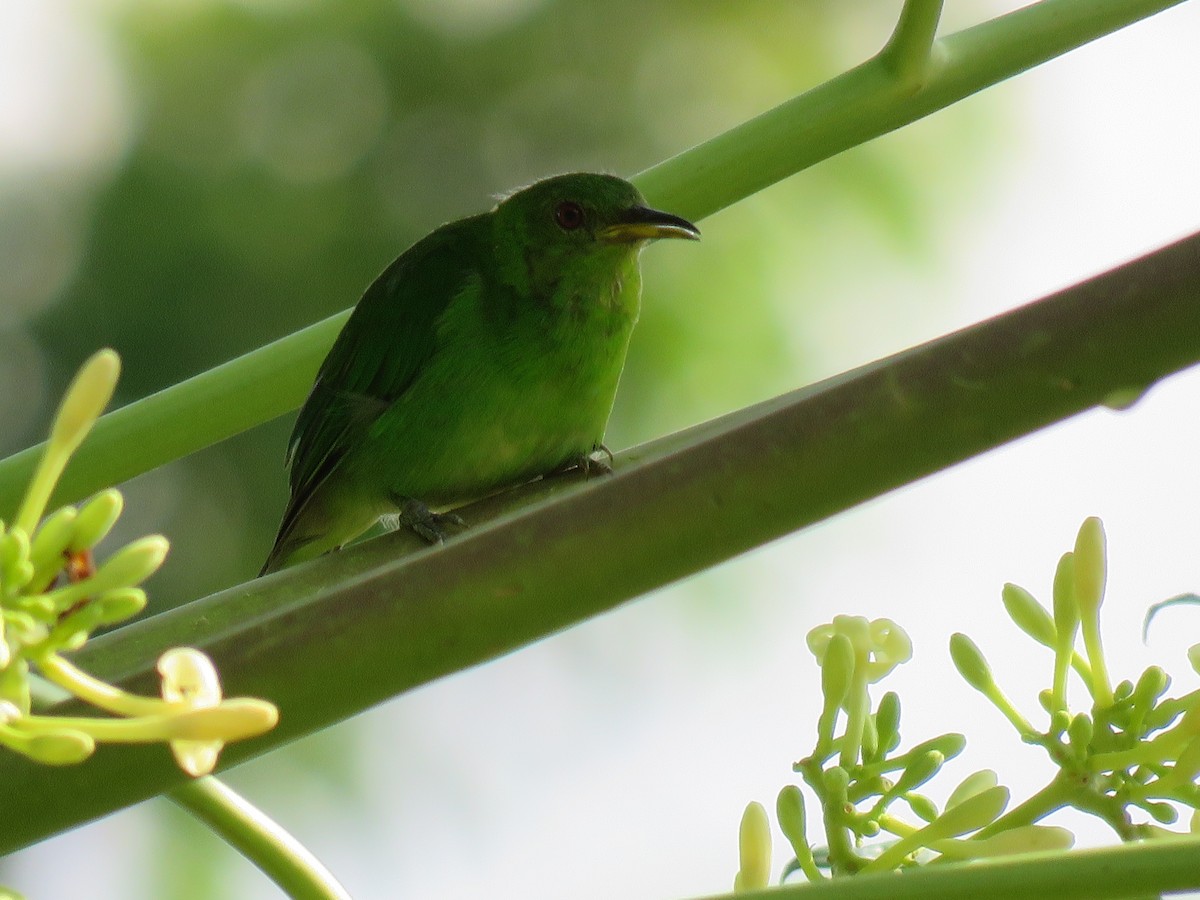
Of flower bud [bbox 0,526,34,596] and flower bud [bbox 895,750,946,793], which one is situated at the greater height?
flower bud [bbox 0,526,34,596]

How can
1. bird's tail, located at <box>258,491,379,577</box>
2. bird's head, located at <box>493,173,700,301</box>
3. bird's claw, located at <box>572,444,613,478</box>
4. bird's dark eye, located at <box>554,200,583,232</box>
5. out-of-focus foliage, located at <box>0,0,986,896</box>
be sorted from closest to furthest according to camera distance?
1. bird's claw, located at <box>572,444,613,478</box>
2. bird's tail, located at <box>258,491,379,577</box>
3. bird's head, located at <box>493,173,700,301</box>
4. bird's dark eye, located at <box>554,200,583,232</box>
5. out-of-focus foliage, located at <box>0,0,986,896</box>

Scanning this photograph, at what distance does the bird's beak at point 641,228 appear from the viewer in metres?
3.37

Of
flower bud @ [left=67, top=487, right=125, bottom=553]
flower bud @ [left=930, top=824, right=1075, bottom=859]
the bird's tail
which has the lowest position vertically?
flower bud @ [left=930, top=824, right=1075, bottom=859]

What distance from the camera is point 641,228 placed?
3.53m

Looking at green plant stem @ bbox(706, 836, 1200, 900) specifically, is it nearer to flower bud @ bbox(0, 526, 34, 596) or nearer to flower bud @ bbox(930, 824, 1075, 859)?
flower bud @ bbox(930, 824, 1075, 859)

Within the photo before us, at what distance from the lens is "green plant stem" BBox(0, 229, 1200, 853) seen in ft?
3.29

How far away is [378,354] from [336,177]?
248cm

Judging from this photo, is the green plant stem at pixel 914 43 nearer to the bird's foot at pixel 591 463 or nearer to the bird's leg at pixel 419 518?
Result: the bird's foot at pixel 591 463

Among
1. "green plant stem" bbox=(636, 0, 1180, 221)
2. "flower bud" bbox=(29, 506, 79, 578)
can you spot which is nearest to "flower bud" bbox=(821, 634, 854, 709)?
"green plant stem" bbox=(636, 0, 1180, 221)

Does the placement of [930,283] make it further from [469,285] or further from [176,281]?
[176,281]

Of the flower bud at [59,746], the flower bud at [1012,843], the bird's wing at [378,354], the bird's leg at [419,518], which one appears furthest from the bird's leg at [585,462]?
the flower bud at [59,746]

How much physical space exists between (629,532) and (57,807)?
1.38 ft

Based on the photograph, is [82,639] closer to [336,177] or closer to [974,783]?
[974,783]

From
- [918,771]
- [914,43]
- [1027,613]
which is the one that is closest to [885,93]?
[914,43]
